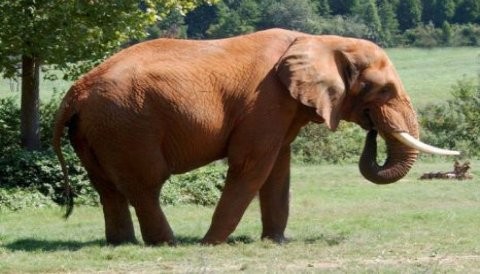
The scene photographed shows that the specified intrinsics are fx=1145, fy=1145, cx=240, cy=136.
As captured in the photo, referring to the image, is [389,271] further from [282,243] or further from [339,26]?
[339,26]

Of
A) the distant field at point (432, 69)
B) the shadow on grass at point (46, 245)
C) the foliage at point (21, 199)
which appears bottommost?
the foliage at point (21, 199)

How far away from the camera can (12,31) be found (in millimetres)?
23125

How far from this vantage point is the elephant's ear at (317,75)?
1403 cm

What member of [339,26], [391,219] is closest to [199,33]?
[339,26]

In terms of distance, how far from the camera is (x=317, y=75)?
14273mm

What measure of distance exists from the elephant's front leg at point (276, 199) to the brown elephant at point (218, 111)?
1.40 ft

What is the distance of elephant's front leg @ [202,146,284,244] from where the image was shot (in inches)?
551

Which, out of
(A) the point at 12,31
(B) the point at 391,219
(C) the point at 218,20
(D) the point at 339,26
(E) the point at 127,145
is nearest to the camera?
(E) the point at 127,145

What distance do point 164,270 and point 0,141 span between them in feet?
45.7

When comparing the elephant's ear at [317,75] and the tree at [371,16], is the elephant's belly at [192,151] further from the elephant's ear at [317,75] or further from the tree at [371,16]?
the tree at [371,16]

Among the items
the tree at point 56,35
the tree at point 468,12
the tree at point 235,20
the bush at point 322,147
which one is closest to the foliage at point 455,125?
the bush at point 322,147

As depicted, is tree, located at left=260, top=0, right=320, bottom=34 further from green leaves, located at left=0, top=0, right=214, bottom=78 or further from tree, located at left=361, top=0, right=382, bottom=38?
green leaves, located at left=0, top=0, right=214, bottom=78

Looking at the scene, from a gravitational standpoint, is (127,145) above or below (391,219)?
above

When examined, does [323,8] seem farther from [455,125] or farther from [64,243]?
[64,243]
